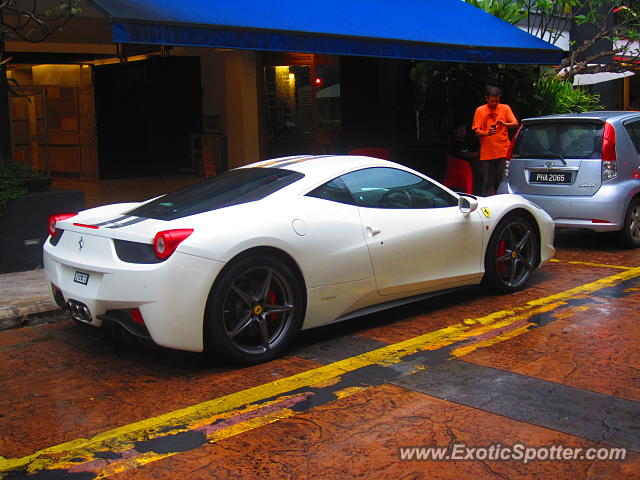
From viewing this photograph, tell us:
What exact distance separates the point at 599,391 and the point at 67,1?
6516mm

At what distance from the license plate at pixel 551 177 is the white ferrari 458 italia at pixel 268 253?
264cm

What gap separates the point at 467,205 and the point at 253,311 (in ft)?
7.48

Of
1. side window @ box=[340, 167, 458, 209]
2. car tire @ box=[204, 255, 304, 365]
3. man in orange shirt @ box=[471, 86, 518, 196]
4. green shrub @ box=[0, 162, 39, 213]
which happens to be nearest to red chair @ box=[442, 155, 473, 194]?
man in orange shirt @ box=[471, 86, 518, 196]

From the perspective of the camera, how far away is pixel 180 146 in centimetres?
2002

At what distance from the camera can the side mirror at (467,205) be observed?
6477 millimetres

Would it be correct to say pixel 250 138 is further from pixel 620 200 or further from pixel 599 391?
pixel 599 391

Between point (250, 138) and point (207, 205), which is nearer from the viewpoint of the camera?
point (207, 205)

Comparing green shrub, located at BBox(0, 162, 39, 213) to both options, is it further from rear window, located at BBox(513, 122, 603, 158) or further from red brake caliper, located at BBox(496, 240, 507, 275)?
rear window, located at BBox(513, 122, 603, 158)

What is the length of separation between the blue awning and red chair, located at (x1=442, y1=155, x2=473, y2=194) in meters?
1.62

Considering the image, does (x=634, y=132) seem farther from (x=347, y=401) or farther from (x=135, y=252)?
(x=135, y=252)

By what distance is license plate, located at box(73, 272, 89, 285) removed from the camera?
5.23 metres

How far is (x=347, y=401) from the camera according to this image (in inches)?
179

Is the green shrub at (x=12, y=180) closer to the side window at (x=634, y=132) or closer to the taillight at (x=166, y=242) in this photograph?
the taillight at (x=166, y=242)

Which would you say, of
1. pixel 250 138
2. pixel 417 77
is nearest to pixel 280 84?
pixel 250 138
